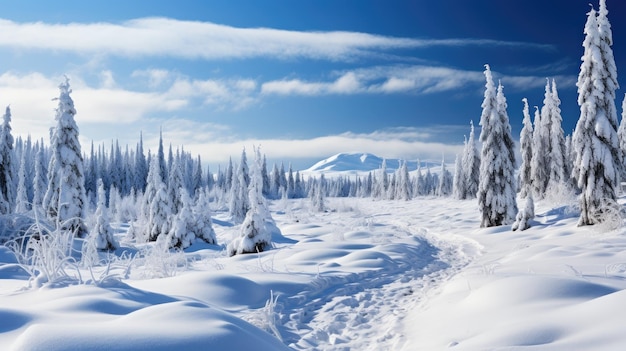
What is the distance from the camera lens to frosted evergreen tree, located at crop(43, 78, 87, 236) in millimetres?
21375

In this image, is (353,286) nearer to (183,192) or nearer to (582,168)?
(183,192)

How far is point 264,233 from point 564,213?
16049 millimetres

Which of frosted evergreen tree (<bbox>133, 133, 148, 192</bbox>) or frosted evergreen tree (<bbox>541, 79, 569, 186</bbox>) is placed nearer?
frosted evergreen tree (<bbox>541, 79, 569, 186</bbox>)

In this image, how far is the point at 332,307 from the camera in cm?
755

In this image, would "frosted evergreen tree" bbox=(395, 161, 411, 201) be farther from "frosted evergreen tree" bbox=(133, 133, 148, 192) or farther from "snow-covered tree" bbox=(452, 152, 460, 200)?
"frosted evergreen tree" bbox=(133, 133, 148, 192)

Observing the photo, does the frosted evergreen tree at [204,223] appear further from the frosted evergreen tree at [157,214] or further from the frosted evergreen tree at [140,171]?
the frosted evergreen tree at [140,171]

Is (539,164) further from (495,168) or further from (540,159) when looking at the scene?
(495,168)

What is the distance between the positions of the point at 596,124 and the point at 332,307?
17524mm

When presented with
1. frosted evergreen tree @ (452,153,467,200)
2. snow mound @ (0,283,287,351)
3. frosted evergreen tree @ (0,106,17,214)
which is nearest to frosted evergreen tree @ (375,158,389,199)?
frosted evergreen tree @ (452,153,467,200)

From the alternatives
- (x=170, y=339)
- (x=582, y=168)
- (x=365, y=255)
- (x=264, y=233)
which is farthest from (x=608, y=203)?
(x=170, y=339)

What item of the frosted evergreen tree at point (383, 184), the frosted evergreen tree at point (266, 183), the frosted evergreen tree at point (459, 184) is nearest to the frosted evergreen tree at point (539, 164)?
the frosted evergreen tree at point (459, 184)

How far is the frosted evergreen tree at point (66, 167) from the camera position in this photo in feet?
70.1

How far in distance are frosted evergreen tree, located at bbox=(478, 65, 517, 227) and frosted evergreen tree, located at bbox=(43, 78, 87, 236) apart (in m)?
21.5

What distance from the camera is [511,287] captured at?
264 inches
